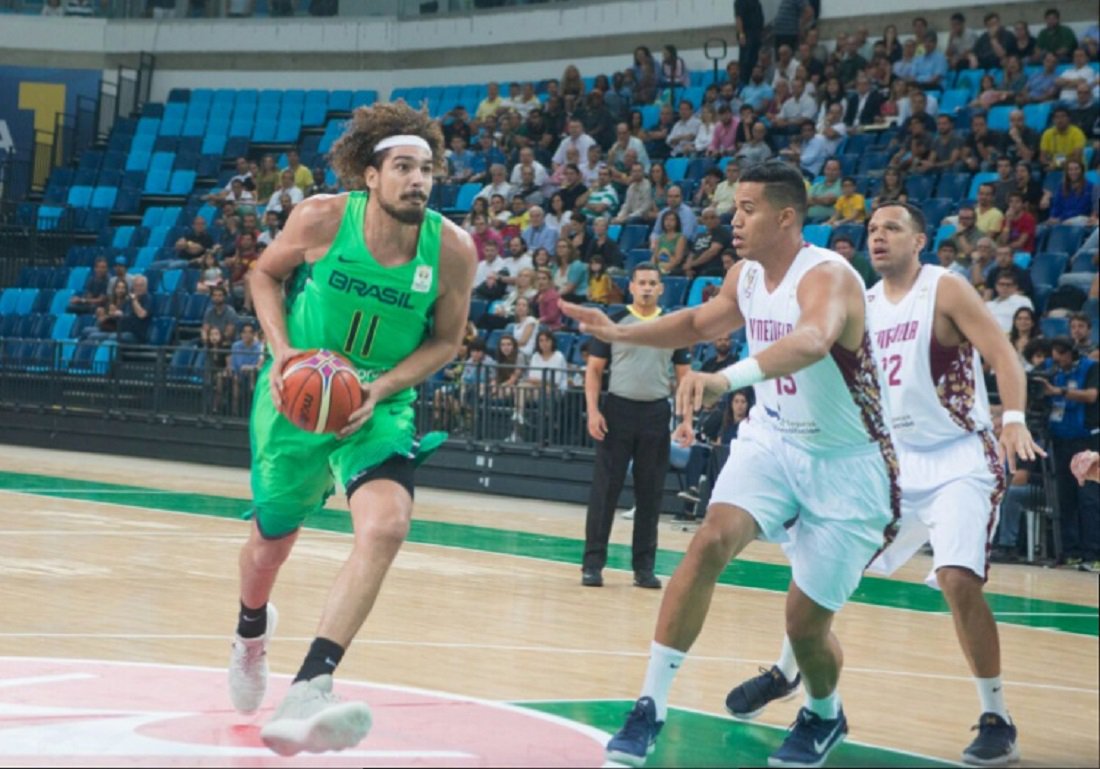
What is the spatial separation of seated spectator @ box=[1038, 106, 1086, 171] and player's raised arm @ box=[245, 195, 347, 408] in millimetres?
12401

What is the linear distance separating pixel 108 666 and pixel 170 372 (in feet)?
48.2

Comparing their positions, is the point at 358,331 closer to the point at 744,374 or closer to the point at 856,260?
the point at 744,374

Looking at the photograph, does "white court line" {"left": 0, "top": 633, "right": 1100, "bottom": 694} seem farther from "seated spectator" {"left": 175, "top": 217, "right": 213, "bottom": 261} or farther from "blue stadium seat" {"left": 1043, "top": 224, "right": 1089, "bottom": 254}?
"seated spectator" {"left": 175, "top": 217, "right": 213, "bottom": 261}

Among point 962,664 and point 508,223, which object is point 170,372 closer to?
point 508,223

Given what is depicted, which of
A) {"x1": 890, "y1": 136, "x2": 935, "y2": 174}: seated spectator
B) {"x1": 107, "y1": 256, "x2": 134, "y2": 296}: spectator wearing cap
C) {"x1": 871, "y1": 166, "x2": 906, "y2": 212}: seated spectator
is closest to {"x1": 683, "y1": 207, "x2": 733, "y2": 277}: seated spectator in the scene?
{"x1": 871, "y1": 166, "x2": 906, "y2": 212}: seated spectator

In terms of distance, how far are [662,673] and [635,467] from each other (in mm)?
5686

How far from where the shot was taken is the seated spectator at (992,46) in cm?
1964

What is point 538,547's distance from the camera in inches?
541

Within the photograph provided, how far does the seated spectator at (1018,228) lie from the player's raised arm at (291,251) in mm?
10932

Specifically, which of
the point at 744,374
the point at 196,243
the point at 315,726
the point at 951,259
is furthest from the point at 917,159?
the point at 315,726

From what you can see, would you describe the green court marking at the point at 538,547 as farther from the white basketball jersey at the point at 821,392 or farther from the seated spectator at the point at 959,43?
the seated spectator at the point at 959,43

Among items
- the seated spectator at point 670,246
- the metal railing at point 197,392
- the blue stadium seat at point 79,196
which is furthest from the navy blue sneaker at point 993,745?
the blue stadium seat at point 79,196

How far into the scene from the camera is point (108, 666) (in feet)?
24.1

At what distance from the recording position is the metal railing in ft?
57.3
